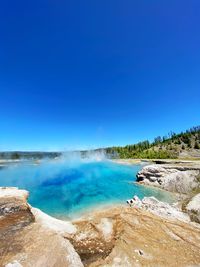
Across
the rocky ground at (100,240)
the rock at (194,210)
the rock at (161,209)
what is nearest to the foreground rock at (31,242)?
the rocky ground at (100,240)

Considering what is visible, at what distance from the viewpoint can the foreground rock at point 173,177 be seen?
27147 millimetres

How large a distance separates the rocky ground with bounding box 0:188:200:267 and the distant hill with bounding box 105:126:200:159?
75692 mm

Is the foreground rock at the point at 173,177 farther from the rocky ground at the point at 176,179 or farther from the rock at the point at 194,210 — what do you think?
the rock at the point at 194,210

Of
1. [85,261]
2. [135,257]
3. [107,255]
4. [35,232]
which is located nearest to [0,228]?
[35,232]

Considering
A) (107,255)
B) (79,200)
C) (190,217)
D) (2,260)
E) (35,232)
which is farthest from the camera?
(79,200)

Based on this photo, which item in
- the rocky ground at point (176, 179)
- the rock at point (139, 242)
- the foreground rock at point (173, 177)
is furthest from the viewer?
the foreground rock at point (173, 177)

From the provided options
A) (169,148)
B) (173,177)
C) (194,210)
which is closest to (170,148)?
(169,148)

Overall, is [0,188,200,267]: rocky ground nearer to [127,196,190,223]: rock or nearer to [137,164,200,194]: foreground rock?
[127,196,190,223]: rock

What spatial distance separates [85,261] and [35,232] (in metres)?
3.77

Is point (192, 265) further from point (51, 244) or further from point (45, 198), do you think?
point (45, 198)

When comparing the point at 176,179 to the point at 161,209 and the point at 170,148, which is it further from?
the point at 170,148

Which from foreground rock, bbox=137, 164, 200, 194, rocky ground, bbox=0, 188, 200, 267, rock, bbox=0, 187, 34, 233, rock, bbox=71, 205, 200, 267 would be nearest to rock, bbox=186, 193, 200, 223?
rocky ground, bbox=0, 188, 200, 267

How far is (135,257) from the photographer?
29.6ft

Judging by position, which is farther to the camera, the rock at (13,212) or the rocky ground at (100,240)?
the rock at (13,212)
